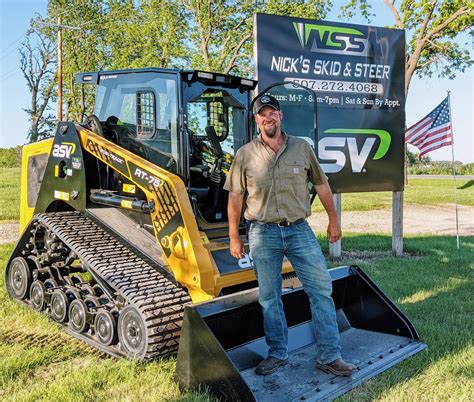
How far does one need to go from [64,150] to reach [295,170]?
2974mm

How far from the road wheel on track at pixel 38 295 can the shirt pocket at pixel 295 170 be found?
319 centimetres

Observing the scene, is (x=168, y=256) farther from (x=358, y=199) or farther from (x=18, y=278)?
(x=358, y=199)

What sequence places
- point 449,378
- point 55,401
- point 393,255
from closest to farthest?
point 55,401, point 449,378, point 393,255

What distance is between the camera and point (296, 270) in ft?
13.2

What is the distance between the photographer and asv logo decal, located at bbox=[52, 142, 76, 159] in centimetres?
571

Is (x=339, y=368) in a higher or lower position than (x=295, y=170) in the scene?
lower

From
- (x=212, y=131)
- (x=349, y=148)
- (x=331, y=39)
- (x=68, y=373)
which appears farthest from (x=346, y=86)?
(x=68, y=373)

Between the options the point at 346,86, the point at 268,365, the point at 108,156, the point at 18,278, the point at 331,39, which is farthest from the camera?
the point at 346,86

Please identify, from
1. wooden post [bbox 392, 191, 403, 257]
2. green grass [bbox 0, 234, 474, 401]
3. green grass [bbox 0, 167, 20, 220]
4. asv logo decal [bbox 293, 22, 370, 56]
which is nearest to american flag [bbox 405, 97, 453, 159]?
wooden post [bbox 392, 191, 403, 257]

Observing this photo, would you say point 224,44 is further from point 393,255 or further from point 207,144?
point 207,144

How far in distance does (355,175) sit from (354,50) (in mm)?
1937

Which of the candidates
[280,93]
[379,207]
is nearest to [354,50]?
[280,93]

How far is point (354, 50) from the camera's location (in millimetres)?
8562

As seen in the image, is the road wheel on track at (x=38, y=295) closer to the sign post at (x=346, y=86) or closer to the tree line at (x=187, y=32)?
the sign post at (x=346, y=86)
